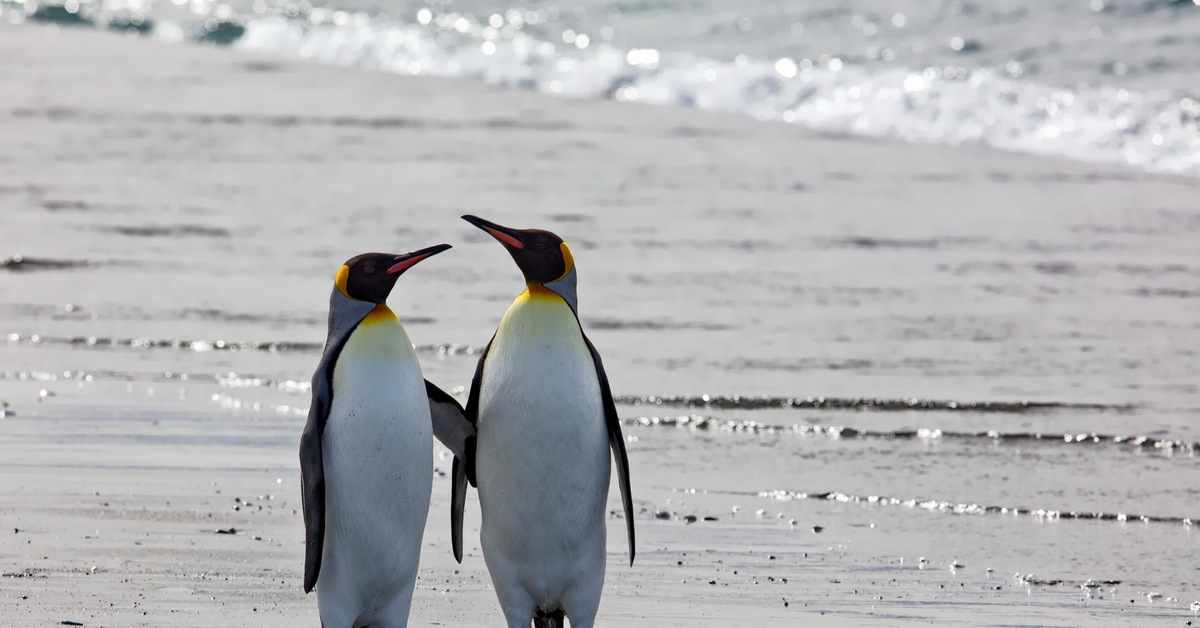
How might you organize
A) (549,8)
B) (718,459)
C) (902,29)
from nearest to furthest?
1. (718,459)
2. (902,29)
3. (549,8)

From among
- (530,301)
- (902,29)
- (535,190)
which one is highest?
(902,29)

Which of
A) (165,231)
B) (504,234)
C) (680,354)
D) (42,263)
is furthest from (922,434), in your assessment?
(165,231)

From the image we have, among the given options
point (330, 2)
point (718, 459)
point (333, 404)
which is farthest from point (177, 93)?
point (333, 404)

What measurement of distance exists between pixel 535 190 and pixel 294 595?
6.64 metres

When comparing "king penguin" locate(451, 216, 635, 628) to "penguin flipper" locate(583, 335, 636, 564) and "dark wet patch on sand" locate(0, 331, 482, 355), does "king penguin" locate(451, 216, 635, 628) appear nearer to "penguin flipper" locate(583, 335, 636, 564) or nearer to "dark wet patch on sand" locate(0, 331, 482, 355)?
"penguin flipper" locate(583, 335, 636, 564)

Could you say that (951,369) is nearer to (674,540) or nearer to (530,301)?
(674,540)

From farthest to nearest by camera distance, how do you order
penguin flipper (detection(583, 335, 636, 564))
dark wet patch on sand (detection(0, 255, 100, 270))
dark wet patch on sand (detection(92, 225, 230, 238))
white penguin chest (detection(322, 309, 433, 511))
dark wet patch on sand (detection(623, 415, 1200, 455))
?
dark wet patch on sand (detection(92, 225, 230, 238))
dark wet patch on sand (detection(0, 255, 100, 270))
dark wet patch on sand (detection(623, 415, 1200, 455))
penguin flipper (detection(583, 335, 636, 564))
white penguin chest (detection(322, 309, 433, 511))

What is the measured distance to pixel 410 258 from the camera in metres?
3.75

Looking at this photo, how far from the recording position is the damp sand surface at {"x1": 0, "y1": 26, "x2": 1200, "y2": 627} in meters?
4.36

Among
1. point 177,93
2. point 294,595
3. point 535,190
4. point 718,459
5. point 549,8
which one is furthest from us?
point 549,8

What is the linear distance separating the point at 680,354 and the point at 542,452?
3.04 m

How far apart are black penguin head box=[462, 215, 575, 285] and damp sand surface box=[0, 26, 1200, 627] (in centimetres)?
89

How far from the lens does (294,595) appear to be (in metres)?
4.18

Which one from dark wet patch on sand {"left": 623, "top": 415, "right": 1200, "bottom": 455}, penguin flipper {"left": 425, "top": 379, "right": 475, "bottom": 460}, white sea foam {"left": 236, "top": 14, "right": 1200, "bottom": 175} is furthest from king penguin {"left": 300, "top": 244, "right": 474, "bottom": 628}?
white sea foam {"left": 236, "top": 14, "right": 1200, "bottom": 175}
